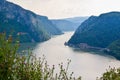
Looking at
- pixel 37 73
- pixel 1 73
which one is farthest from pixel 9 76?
pixel 37 73

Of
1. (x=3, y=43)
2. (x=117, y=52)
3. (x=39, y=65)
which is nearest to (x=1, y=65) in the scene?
(x=3, y=43)

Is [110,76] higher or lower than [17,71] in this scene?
lower

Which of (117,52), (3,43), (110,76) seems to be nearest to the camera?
(3,43)

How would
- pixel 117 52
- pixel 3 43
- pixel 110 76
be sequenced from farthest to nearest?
pixel 117 52 < pixel 110 76 < pixel 3 43

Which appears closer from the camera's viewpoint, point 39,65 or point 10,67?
point 10,67

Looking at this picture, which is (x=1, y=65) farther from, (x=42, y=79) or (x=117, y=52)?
(x=117, y=52)

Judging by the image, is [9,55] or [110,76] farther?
[110,76]

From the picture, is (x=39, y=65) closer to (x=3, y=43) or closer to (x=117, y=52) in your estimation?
(x=3, y=43)

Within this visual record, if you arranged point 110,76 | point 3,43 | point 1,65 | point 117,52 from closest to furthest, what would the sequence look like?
point 1,65
point 3,43
point 110,76
point 117,52

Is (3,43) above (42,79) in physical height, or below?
above
